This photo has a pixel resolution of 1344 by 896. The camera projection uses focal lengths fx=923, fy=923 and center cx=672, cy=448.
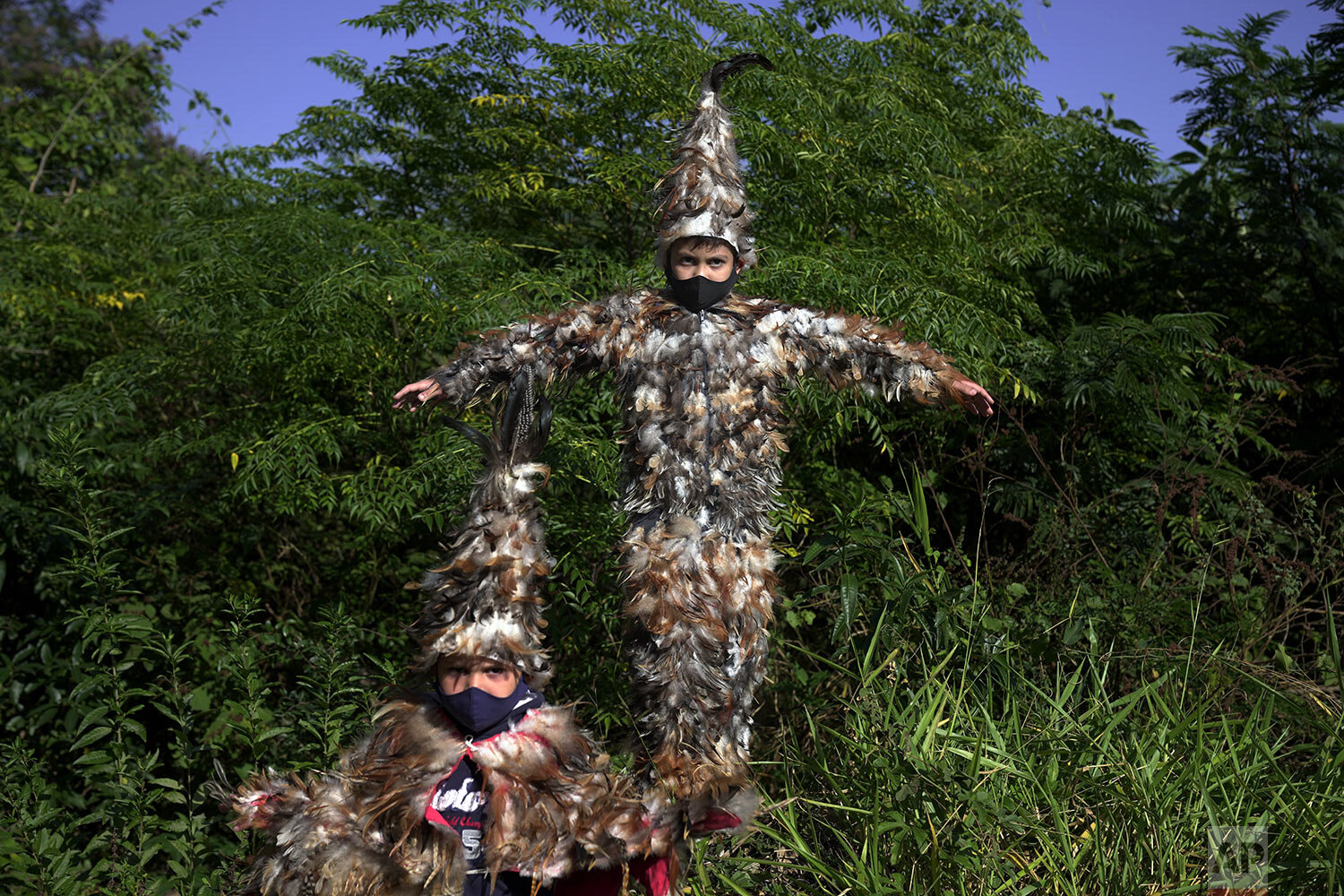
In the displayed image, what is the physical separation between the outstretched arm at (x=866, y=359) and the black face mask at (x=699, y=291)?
150 mm

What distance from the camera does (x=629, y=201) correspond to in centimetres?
419

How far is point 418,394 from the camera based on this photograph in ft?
8.05

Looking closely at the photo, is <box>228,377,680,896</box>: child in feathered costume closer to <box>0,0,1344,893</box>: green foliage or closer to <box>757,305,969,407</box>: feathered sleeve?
<box>0,0,1344,893</box>: green foliage

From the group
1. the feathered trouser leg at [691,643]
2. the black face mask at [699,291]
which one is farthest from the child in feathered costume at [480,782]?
the black face mask at [699,291]

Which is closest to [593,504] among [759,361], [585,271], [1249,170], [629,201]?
[585,271]

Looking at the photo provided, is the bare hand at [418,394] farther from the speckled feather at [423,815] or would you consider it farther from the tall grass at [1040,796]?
the tall grass at [1040,796]

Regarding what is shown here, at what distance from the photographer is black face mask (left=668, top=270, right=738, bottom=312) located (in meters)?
2.56

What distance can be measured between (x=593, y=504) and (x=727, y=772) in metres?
1.35

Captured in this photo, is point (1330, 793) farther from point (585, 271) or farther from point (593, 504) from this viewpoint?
point (585, 271)

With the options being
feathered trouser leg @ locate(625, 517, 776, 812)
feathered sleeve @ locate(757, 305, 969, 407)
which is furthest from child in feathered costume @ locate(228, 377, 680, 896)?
feathered sleeve @ locate(757, 305, 969, 407)

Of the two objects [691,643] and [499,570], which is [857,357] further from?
[499,570]

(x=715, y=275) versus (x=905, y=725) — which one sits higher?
(x=715, y=275)

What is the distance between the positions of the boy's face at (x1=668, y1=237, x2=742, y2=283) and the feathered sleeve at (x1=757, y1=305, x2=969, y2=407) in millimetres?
183

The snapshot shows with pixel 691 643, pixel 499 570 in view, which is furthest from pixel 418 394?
pixel 691 643
